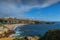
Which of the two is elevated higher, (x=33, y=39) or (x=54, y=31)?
(x=54, y=31)

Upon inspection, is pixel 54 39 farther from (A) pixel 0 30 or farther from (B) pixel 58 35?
(A) pixel 0 30

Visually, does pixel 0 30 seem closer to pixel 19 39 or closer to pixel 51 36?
pixel 19 39

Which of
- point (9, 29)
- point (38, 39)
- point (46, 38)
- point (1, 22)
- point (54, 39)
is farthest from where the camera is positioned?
point (9, 29)

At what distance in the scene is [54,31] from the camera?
7.76 meters

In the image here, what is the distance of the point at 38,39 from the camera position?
29.2ft

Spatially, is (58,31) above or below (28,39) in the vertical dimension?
above

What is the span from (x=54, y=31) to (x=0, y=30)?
603 cm

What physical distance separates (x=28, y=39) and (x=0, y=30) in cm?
435

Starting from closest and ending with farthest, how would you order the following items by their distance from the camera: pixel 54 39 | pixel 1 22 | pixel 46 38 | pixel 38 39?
pixel 54 39, pixel 46 38, pixel 38 39, pixel 1 22

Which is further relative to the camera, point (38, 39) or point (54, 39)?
point (38, 39)

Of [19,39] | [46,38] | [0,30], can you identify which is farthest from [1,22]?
[46,38]

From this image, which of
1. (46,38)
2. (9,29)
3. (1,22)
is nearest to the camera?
(46,38)

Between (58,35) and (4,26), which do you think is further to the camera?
(4,26)

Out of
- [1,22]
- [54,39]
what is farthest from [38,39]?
[1,22]
